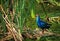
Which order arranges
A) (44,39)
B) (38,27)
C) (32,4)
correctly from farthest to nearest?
(38,27), (44,39), (32,4)

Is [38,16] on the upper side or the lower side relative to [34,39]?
upper

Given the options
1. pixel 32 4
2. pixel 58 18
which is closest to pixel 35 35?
pixel 58 18

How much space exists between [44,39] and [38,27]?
286mm

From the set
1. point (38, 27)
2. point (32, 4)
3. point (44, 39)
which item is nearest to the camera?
point (32, 4)

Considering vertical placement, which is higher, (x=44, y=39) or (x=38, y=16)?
(x=38, y=16)

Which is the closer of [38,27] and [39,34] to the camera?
[39,34]

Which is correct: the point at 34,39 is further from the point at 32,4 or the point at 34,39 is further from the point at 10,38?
the point at 32,4

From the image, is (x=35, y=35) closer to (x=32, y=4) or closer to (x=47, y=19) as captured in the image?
(x=47, y=19)

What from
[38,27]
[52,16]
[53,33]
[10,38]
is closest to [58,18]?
[52,16]

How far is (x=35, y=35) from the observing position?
6.31ft

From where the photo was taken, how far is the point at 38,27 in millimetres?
2188

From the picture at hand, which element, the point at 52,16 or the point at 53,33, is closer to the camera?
the point at 53,33

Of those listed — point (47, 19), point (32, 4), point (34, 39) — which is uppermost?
point (32, 4)

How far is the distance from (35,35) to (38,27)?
0.27 metres
